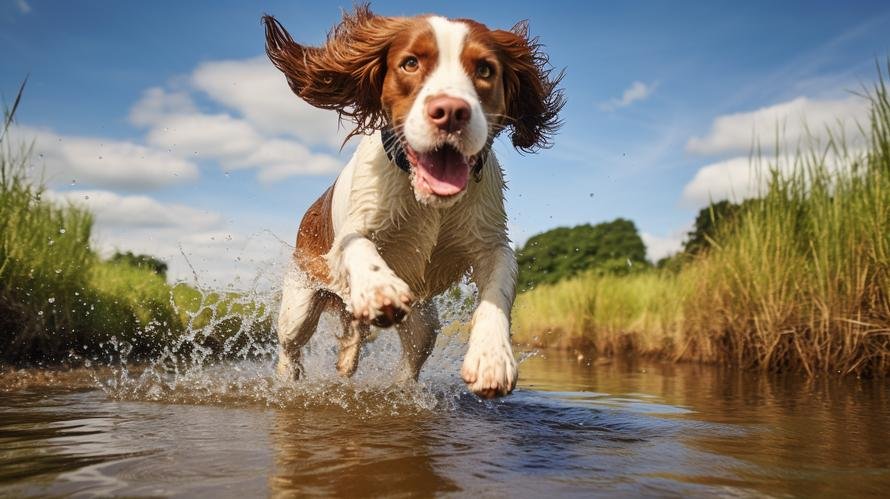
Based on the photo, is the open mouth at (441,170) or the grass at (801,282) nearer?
the open mouth at (441,170)

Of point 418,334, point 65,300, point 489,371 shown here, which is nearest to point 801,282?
point 418,334

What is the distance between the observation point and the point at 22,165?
6961 mm

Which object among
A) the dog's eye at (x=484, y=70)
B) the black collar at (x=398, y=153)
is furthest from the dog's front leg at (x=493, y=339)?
the dog's eye at (x=484, y=70)

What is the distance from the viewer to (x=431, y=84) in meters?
3.25

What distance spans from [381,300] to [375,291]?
0.17ft

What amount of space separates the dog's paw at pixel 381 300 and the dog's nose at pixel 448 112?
68 centimetres

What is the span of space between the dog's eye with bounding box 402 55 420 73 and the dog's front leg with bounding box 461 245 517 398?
1.04 m

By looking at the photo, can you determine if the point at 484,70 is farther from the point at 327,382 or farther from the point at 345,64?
the point at 327,382

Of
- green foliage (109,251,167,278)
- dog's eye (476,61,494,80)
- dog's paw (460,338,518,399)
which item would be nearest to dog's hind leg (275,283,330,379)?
dog's eye (476,61,494,80)

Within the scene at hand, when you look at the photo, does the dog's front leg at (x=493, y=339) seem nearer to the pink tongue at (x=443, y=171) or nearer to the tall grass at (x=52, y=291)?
the pink tongue at (x=443, y=171)

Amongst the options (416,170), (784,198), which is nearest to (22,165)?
(416,170)

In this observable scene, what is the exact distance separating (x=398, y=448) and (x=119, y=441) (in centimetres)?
119

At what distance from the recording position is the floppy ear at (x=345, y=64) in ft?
12.5

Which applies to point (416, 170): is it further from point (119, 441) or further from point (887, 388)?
point (887, 388)
